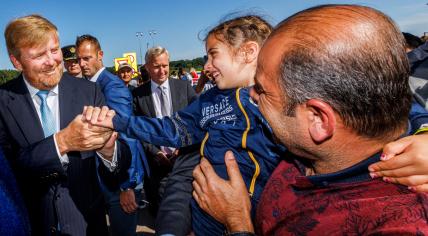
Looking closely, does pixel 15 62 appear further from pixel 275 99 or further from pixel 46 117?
pixel 275 99

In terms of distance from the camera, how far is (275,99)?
→ 3.88 feet

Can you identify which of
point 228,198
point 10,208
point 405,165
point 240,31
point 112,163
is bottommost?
point 112,163

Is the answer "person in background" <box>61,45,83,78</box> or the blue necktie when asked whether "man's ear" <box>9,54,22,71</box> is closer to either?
the blue necktie

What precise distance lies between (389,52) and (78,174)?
2.07 m

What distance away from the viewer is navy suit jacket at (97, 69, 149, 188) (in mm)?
2637

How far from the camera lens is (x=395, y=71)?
3.28ft

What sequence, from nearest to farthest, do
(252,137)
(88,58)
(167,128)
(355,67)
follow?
(355,67), (252,137), (167,128), (88,58)

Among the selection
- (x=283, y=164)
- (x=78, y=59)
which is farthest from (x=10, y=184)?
(x=78, y=59)

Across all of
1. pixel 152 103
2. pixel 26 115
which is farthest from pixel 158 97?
pixel 26 115

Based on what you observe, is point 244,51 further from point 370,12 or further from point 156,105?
point 156,105

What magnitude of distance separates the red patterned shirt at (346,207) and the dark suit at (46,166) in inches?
57.2

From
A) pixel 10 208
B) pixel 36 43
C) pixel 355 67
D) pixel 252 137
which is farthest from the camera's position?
pixel 36 43

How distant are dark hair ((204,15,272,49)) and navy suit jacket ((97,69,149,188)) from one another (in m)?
0.99

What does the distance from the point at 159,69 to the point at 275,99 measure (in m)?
3.97
